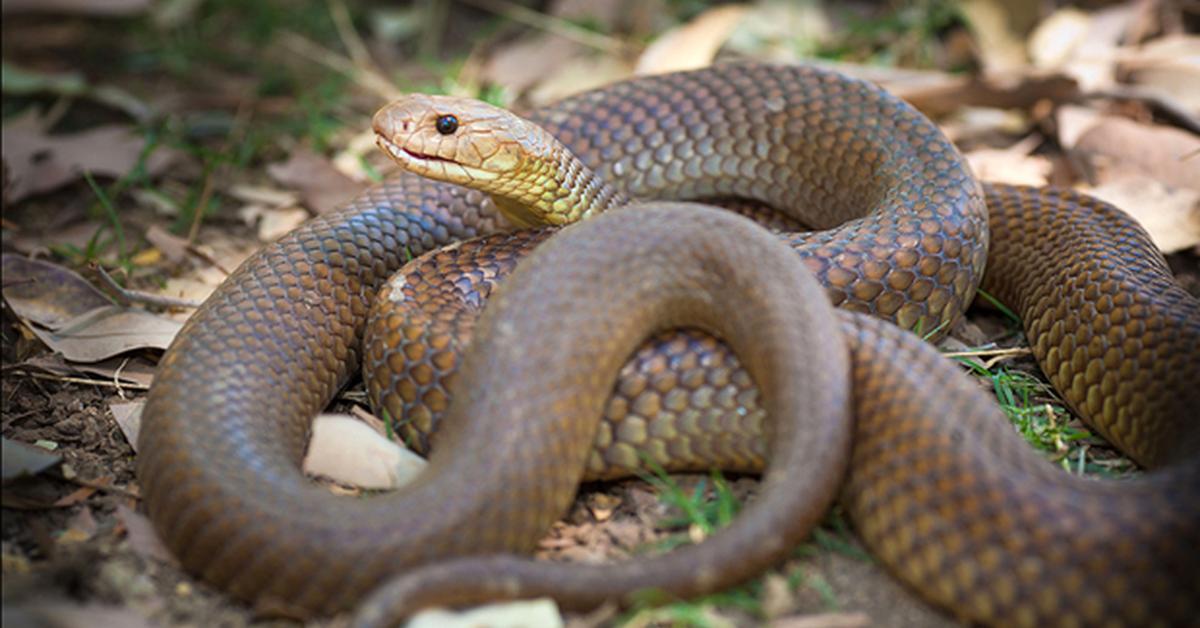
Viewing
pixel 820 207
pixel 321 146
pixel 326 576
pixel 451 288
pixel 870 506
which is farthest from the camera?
pixel 321 146

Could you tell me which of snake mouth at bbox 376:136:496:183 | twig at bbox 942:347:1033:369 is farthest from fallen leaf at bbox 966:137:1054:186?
snake mouth at bbox 376:136:496:183

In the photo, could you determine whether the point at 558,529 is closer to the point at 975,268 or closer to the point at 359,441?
the point at 359,441

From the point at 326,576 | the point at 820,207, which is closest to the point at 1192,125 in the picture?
the point at 820,207

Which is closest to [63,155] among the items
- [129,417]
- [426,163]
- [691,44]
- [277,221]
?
[277,221]

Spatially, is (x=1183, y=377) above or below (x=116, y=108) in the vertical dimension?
above

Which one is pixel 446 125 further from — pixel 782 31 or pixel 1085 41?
pixel 1085 41

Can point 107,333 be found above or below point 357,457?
below

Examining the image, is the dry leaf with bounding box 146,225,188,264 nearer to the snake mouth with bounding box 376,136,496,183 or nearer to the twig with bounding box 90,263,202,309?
the twig with bounding box 90,263,202,309
